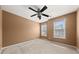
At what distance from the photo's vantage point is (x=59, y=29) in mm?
5488

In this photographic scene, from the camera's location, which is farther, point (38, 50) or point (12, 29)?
point (12, 29)

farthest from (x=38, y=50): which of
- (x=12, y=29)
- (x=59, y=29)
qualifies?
(x=59, y=29)

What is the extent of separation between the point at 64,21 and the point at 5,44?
415cm

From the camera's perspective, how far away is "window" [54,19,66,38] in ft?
16.5

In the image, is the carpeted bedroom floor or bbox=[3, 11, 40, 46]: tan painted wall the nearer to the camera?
the carpeted bedroom floor

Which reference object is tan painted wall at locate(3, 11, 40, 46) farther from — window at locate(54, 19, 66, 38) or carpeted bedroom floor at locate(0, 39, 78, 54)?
window at locate(54, 19, 66, 38)

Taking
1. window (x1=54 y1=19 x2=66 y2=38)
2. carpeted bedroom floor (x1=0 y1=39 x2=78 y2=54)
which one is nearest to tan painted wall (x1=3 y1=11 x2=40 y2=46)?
carpeted bedroom floor (x1=0 y1=39 x2=78 y2=54)

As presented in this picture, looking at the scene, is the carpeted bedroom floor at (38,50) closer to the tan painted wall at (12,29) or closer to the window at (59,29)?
the tan painted wall at (12,29)

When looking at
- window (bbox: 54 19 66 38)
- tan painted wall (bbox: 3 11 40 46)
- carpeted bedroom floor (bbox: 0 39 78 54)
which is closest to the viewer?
carpeted bedroom floor (bbox: 0 39 78 54)

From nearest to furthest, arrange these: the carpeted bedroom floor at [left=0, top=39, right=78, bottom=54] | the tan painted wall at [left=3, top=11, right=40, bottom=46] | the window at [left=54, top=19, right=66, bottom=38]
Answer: the carpeted bedroom floor at [left=0, top=39, right=78, bottom=54] → the tan painted wall at [left=3, top=11, right=40, bottom=46] → the window at [left=54, top=19, right=66, bottom=38]

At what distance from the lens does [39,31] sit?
8398 millimetres

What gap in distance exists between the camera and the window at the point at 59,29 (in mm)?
5024

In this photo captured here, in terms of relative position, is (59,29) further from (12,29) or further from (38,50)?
(12,29)

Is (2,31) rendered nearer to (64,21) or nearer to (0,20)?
(0,20)
